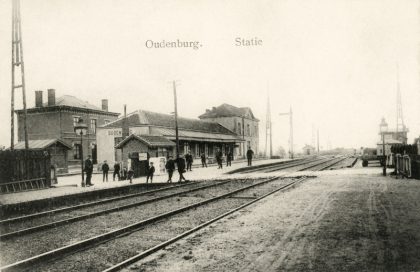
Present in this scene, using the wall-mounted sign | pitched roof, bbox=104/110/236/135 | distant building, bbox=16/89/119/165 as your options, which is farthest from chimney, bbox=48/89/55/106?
the wall-mounted sign

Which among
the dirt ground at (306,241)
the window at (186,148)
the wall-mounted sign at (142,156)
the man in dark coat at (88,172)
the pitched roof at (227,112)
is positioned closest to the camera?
the dirt ground at (306,241)

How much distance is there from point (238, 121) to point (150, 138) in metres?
38.9

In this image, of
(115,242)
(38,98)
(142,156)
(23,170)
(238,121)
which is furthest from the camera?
(238,121)

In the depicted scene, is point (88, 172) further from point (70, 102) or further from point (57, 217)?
point (70, 102)

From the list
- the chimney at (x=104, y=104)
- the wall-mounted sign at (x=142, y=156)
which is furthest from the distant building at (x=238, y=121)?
the wall-mounted sign at (x=142, y=156)

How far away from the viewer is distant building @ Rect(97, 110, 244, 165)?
84.4ft

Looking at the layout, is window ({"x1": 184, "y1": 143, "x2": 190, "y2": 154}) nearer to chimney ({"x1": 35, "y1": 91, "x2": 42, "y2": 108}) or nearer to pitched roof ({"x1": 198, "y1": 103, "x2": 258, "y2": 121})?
chimney ({"x1": 35, "y1": 91, "x2": 42, "y2": 108})

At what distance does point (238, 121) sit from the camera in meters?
64.2

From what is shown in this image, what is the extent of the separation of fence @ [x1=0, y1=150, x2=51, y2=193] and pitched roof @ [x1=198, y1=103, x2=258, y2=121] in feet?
156

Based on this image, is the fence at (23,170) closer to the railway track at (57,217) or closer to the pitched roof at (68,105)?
the railway track at (57,217)

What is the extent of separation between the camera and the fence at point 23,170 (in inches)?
590

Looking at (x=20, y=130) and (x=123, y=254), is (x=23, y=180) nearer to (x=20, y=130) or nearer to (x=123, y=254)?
(x=123, y=254)

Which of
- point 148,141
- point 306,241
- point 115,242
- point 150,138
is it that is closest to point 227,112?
point 150,138

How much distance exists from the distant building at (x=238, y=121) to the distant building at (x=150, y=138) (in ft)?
45.5
